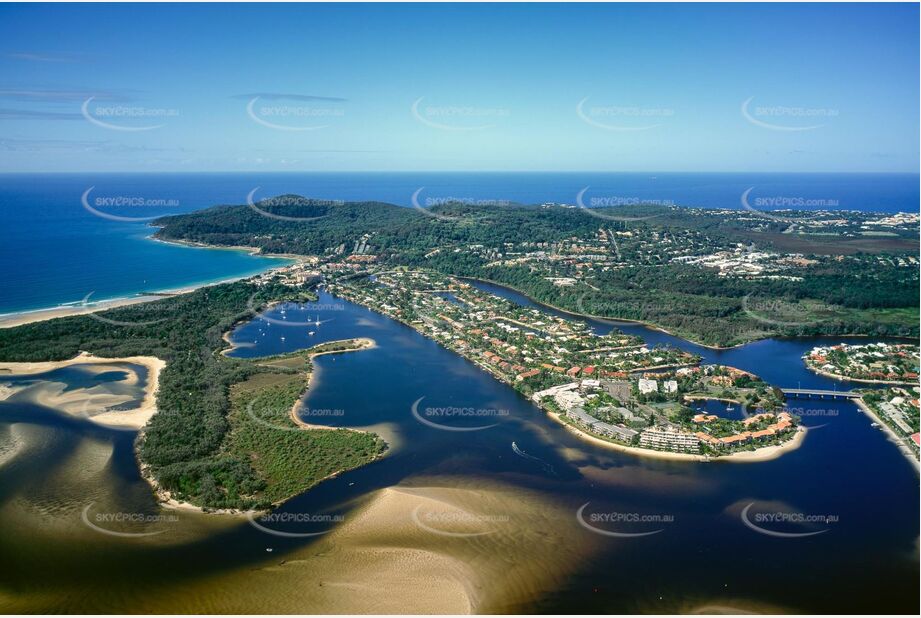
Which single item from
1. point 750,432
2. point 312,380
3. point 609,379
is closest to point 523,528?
point 750,432

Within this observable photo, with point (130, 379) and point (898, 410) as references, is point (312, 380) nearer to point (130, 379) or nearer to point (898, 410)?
point (130, 379)

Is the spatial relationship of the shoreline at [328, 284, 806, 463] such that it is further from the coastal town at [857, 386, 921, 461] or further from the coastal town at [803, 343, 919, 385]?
the coastal town at [803, 343, 919, 385]

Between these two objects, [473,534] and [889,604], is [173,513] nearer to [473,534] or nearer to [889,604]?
[473,534]

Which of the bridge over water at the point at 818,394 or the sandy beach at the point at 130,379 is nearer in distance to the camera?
the sandy beach at the point at 130,379

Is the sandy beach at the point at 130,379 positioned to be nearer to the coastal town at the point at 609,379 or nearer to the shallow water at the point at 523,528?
the shallow water at the point at 523,528

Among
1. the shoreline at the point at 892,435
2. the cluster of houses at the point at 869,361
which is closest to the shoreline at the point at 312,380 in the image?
the shoreline at the point at 892,435

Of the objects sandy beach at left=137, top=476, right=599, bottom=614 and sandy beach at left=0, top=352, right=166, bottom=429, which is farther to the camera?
sandy beach at left=0, top=352, right=166, bottom=429

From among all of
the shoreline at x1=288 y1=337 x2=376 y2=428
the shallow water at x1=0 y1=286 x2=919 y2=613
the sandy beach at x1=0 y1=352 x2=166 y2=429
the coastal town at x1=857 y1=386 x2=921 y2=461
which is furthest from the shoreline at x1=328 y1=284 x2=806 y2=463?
the sandy beach at x1=0 y1=352 x2=166 y2=429
